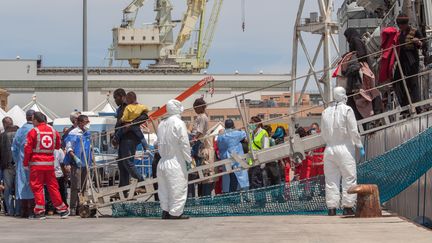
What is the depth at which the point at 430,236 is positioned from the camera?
10.8 meters

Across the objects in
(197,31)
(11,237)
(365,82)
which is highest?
(197,31)

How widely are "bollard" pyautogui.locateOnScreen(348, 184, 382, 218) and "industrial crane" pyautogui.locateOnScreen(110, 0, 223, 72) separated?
88.9 m

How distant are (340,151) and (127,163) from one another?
4.00m

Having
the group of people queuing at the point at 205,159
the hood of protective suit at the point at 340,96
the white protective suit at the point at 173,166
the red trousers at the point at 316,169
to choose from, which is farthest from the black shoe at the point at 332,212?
the red trousers at the point at 316,169

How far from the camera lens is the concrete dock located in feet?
36.4

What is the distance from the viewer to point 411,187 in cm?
1500

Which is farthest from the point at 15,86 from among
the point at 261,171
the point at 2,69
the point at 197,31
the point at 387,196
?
the point at 387,196

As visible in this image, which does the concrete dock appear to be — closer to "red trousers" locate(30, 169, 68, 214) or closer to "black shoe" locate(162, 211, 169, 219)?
"black shoe" locate(162, 211, 169, 219)

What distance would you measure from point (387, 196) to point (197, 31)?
91.4 meters

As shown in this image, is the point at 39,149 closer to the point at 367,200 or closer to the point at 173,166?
the point at 173,166

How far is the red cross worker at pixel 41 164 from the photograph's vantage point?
16.0 m

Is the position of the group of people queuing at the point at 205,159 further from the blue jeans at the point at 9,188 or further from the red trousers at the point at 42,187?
the blue jeans at the point at 9,188

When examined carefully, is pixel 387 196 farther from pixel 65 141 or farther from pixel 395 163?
pixel 65 141

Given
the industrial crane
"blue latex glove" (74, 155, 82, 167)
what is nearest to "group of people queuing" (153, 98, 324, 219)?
"blue latex glove" (74, 155, 82, 167)
